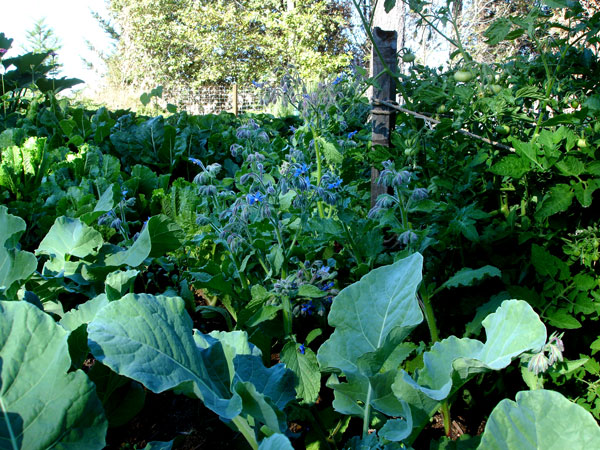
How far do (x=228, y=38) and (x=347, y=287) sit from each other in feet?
85.0

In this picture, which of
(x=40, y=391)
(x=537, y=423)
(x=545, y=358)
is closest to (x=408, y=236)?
(x=545, y=358)

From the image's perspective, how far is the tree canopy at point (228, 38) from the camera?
23281 millimetres

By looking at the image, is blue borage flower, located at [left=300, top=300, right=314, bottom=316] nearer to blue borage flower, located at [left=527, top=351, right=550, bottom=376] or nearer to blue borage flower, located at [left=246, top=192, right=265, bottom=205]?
blue borage flower, located at [left=246, top=192, right=265, bottom=205]

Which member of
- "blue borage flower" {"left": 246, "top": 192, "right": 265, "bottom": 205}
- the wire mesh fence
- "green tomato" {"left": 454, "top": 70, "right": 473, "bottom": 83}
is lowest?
"blue borage flower" {"left": 246, "top": 192, "right": 265, "bottom": 205}

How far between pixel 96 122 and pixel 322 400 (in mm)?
3604

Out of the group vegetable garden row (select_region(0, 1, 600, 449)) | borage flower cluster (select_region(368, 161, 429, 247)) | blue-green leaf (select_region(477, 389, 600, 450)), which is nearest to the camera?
blue-green leaf (select_region(477, 389, 600, 450))

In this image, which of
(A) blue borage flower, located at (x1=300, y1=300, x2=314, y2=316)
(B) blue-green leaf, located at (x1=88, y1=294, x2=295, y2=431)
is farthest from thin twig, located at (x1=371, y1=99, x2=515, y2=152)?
(B) blue-green leaf, located at (x1=88, y1=294, x2=295, y2=431)

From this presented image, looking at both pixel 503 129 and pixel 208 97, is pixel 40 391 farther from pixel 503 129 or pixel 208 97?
pixel 208 97

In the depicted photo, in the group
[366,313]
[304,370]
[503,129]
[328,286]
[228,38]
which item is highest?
[228,38]

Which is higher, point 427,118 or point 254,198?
point 427,118

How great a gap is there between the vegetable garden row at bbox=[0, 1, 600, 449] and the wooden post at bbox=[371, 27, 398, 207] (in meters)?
0.10

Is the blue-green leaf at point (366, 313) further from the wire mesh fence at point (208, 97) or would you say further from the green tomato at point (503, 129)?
the wire mesh fence at point (208, 97)

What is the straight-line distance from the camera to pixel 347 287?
1.18 meters

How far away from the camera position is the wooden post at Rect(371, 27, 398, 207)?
7.02 feet
